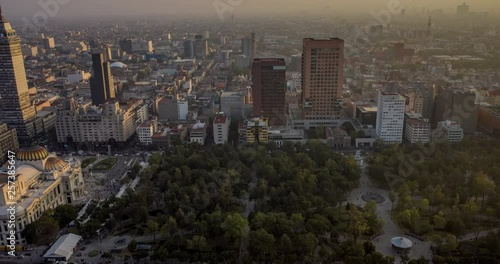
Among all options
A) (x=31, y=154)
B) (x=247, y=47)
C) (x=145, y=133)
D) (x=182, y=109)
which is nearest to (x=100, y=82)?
(x=182, y=109)

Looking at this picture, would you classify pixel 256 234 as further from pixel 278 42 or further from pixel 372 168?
pixel 278 42

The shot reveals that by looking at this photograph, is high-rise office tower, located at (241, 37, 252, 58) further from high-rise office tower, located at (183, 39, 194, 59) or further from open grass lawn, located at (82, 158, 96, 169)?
open grass lawn, located at (82, 158, 96, 169)

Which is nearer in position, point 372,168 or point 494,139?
point 372,168

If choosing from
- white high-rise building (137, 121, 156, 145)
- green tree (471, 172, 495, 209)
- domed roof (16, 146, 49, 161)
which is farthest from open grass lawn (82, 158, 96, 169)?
green tree (471, 172, 495, 209)

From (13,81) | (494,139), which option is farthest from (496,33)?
(13,81)

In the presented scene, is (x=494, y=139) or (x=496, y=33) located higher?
(x=496, y=33)

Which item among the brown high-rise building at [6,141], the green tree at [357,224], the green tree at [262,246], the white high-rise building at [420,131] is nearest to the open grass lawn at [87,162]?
the brown high-rise building at [6,141]

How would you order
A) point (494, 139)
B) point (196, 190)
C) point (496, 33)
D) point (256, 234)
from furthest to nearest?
point (496, 33) < point (494, 139) < point (196, 190) < point (256, 234)

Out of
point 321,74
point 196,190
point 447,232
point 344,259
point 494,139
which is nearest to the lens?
point 344,259

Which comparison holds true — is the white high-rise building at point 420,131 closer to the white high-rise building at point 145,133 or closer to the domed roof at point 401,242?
the domed roof at point 401,242
